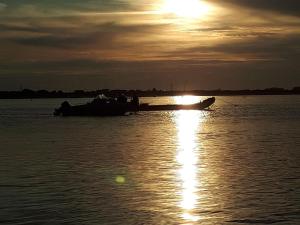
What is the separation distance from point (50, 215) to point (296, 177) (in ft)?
40.0

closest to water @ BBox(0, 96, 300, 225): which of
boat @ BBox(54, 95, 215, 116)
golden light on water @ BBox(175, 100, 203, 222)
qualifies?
golden light on water @ BBox(175, 100, 203, 222)

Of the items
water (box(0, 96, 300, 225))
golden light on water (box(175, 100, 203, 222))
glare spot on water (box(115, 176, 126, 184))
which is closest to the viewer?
water (box(0, 96, 300, 225))

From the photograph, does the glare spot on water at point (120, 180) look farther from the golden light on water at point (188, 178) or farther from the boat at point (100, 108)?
the boat at point (100, 108)

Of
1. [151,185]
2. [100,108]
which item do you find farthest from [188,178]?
[100,108]

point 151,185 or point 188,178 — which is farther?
A: point 188,178

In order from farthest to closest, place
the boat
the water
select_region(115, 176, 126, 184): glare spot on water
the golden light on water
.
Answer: the boat, select_region(115, 176, 126, 184): glare spot on water, the golden light on water, the water

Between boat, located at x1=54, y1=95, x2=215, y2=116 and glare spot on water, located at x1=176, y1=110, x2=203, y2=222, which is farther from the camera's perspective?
boat, located at x1=54, y1=95, x2=215, y2=116

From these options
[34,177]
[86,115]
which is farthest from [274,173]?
[86,115]

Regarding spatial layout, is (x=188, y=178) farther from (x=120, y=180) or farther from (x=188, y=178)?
(x=120, y=180)

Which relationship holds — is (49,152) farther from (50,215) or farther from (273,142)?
(50,215)

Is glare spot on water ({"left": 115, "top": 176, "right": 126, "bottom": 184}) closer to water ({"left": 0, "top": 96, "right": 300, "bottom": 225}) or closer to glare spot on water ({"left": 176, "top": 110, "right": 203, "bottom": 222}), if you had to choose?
water ({"left": 0, "top": 96, "right": 300, "bottom": 225})

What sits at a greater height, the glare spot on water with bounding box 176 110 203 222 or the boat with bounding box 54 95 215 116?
the boat with bounding box 54 95 215 116

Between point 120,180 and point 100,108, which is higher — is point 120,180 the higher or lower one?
the lower one

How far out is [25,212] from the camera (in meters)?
19.9
